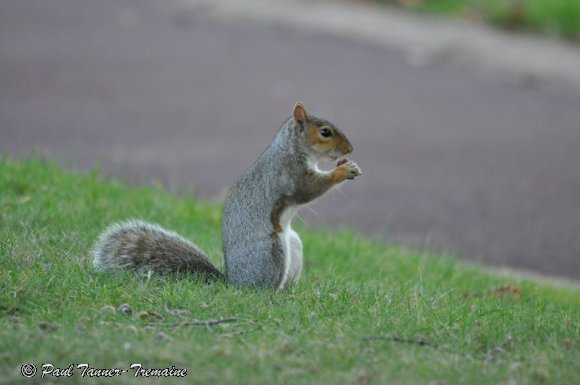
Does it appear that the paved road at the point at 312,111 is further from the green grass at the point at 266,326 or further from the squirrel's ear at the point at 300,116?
the squirrel's ear at the point at 300,116

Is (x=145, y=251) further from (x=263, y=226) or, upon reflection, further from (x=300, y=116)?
(x=300, y=116)

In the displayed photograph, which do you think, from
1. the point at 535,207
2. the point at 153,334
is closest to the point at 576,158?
the point at 535,207

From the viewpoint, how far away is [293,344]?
11.1 ft

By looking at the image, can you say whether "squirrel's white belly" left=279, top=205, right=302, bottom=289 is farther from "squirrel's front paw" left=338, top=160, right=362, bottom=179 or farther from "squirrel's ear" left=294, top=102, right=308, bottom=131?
"squirrel's ear" left=294, top=102, right=308, bottom=131

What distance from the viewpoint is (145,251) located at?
4.16m

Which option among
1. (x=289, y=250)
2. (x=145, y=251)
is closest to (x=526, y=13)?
(x=289, y=250)

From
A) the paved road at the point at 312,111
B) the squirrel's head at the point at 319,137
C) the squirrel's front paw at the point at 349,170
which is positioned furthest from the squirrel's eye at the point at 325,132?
the paved road at the point at 312,111

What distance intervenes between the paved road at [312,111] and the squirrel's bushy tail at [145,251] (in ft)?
9.02

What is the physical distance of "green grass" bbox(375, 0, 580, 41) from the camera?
420 inches

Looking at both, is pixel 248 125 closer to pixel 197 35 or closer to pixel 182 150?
pixel 182 150

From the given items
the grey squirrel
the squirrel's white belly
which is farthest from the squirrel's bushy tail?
the squirrel's white belly

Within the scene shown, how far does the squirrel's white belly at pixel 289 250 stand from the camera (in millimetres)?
4145

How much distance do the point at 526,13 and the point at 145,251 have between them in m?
7.72

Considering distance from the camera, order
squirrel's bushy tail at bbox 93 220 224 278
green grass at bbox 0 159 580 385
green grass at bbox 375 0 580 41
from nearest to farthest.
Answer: green grass at bbox 0 159 580 385
squirrel's bushy tail at bbox 93 220 224 278
green grass at bbox 375 0 580 41
